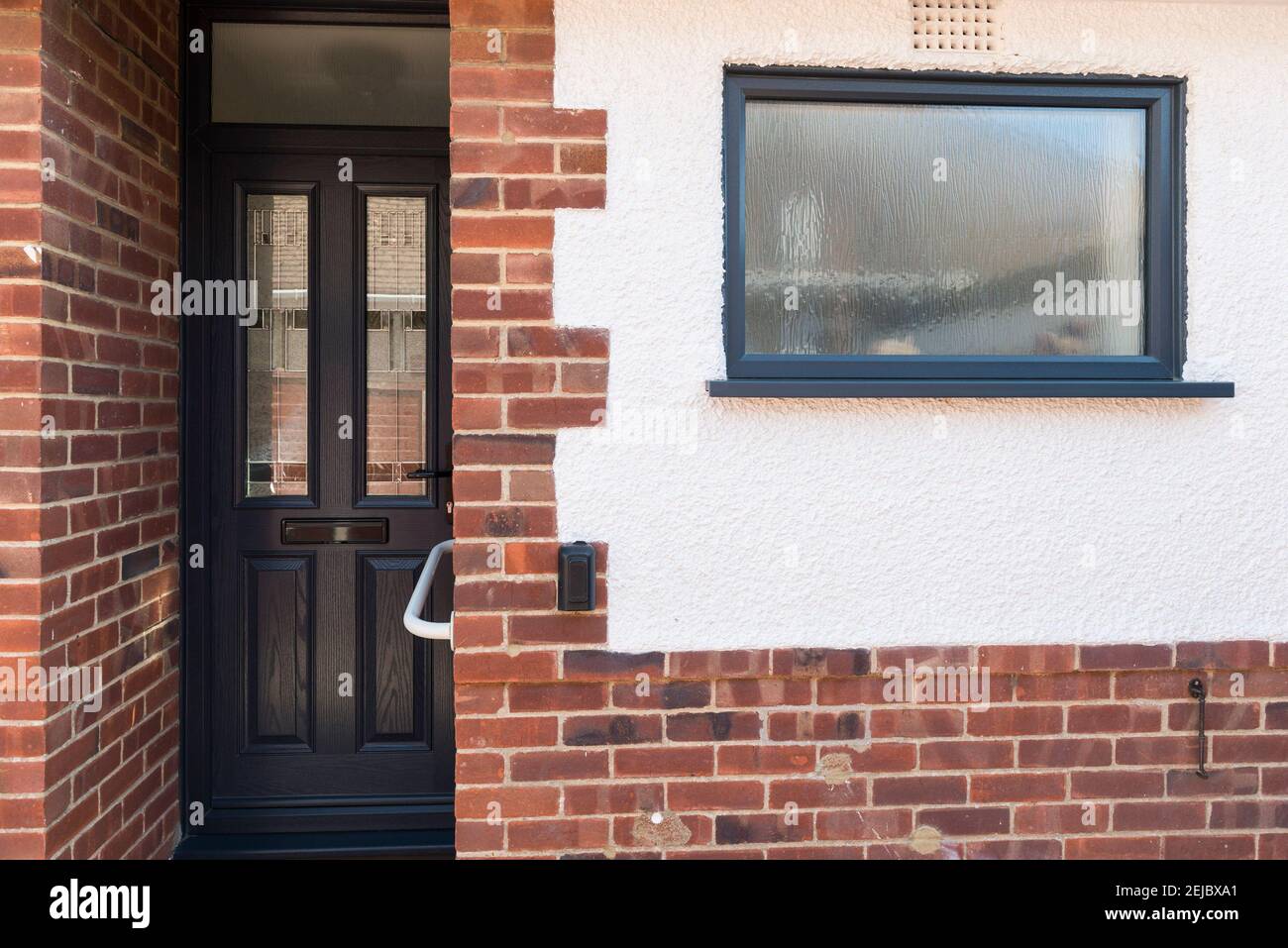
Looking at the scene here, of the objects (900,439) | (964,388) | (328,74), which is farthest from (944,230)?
(328,74)

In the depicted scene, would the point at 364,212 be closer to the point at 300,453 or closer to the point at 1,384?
the point at 300,453

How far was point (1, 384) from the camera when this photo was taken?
2.30 m

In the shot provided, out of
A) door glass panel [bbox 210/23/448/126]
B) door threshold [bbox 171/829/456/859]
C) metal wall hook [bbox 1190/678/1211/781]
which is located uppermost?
door glass panel [bbox 210/23/448/126]

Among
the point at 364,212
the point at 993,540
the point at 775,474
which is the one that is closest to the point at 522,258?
the point at 775,474

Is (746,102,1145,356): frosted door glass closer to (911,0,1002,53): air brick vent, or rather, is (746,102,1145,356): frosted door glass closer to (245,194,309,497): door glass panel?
(911,0,1002,53): air brick vent

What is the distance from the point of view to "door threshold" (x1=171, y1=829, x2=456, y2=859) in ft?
10.0

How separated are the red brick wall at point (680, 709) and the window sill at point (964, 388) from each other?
1.32 feet

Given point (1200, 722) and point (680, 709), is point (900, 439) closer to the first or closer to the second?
point (680, 709)

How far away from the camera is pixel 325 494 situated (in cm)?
322

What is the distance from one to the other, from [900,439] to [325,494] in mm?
1956

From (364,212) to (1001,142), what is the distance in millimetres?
2077

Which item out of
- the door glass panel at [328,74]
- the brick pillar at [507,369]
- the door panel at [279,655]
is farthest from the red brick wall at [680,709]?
the door panel at [279,655]

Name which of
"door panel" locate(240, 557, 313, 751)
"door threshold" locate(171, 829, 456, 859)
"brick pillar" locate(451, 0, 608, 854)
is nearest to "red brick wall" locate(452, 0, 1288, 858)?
"brick pillar" locate(451, 0, 608, 854)

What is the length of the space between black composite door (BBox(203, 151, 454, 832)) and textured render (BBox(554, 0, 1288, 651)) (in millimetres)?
1106
